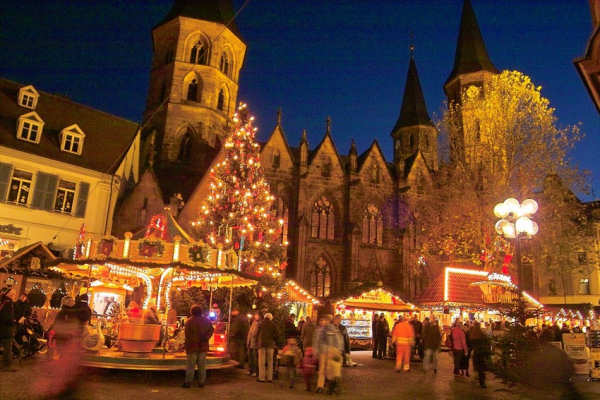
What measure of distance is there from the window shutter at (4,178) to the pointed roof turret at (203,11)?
19.3 metres

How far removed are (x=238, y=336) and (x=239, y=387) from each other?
3.90 metres

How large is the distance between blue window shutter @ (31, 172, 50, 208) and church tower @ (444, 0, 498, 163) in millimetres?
34374

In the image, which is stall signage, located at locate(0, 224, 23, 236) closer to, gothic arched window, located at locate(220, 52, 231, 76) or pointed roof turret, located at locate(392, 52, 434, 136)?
gothic arched window, located at locate(220, 52, 231, 76)

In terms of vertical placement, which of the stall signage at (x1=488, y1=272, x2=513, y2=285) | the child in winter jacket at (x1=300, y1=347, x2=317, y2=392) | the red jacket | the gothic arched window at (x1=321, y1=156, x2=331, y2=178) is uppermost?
the gothic arched window at (x1=321, y1=156, x2=331, y2=178)

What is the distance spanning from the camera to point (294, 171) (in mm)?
34750

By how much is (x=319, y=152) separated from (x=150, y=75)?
1447 cm

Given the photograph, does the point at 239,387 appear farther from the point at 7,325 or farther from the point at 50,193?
the point at 50,193

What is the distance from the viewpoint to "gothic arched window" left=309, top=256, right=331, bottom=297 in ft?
108

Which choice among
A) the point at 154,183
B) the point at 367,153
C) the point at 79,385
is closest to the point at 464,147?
the point at 367,153

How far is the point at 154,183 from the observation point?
91.5ft

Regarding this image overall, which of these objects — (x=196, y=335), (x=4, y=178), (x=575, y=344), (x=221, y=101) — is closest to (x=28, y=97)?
(x=4, y=178)

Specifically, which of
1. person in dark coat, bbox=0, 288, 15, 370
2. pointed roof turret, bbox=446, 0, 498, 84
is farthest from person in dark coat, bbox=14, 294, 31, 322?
pointed roof turret, bbox=446, 0, 498, 84

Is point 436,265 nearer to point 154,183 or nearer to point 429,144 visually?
point 429,144

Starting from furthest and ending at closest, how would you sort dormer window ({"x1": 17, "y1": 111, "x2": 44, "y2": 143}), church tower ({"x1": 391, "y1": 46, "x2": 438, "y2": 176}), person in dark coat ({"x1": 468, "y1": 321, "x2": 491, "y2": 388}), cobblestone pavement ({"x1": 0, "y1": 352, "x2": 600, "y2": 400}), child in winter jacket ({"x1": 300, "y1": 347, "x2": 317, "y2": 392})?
1. church tower ({"x1": 391, "y1": 46, "x2": 438, "y2": 176})
2. dormer window ({"x1": 17, "y1": 111, "x2": 44, "y2": 143})
3. person in dark coat ({"x1": 468, "y1": 321, "x2": 491, "y2": 388})
4. child in winter jacket ({"x1": 300, "y1": 347, "x2": 317, "y2": 392})
5. cobblestone pavement ({"x1": 0, "y1": 352, "x2": 600, "y2": 400})
